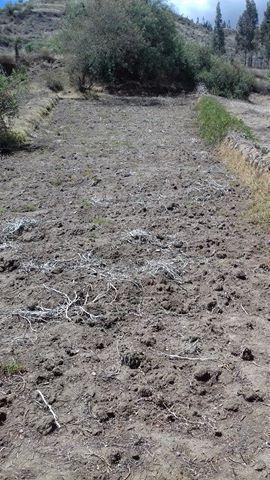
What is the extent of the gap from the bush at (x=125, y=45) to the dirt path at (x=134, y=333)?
2001 cm

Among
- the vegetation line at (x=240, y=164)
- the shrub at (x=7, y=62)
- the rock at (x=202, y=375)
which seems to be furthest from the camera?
the shrub at (x=7, y=62)

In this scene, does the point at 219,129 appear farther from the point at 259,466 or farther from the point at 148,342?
the point at 259,466

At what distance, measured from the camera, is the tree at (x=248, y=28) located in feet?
208

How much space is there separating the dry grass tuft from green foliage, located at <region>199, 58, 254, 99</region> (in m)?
20.3

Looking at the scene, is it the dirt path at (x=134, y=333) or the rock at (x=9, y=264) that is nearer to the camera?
the dirt path at (x=134, y=333)

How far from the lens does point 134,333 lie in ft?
13.2

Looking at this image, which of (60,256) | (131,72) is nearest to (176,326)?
(60,256)

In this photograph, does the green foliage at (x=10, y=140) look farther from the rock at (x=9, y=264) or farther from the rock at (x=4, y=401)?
the rock at (x=4, y=401)

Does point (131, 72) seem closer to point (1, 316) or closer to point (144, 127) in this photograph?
point (144, 127)

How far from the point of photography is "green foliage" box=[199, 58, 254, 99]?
29.7 m

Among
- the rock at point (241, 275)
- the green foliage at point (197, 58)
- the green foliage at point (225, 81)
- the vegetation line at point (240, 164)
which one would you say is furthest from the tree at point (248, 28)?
the rock at point (241, 275)

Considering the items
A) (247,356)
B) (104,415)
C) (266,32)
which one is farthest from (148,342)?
(266,32)

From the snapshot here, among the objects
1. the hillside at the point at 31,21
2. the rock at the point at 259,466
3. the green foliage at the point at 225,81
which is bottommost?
the green foliage at the point at 225,81

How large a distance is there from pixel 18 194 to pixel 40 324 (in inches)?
162
